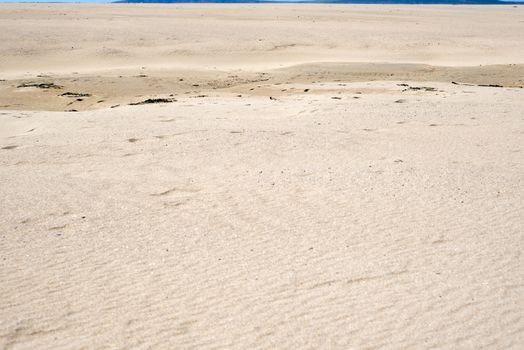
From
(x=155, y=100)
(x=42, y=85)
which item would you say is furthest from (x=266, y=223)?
(x=42, y=85)

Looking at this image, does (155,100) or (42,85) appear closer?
(155,100)

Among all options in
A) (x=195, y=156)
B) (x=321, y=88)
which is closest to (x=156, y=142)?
(x=195, y=156)

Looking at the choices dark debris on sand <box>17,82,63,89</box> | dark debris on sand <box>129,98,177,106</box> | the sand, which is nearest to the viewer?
the sand

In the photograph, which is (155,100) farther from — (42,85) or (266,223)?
(266,223)

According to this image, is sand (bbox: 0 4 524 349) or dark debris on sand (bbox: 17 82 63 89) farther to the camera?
dark debris on sand (bbox: 17 82 63 89)

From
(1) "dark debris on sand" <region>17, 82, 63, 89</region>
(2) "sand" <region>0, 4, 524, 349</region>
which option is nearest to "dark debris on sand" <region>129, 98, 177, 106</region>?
(2) "sand" <region>0, 4, 524, 349</region>

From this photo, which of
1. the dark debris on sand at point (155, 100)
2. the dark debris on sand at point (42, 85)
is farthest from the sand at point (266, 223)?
the dark debris on sand at point (42, 85)

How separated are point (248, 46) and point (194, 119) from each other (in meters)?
16.4

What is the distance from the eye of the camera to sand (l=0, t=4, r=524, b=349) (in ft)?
11.5

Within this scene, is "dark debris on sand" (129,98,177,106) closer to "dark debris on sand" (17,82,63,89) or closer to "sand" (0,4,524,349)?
"sand" (0,4,524,349)

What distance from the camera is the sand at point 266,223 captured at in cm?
352

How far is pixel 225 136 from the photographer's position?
7.95 meters

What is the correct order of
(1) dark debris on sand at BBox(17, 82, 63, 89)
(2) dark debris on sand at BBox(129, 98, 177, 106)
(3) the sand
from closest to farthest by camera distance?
(3) the sand < (2) dark debris on sand at BBox(129, 98, 177, 106) < (1) dark debris on sand at BBox(17, 82, 63, 89)

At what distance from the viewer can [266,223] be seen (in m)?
5.02
